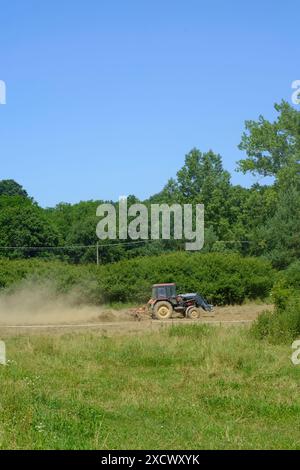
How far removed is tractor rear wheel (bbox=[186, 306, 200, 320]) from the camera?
33469mm

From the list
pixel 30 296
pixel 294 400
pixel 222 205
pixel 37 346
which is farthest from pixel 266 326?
pixel 222 205

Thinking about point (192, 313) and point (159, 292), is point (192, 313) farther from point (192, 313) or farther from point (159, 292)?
point (159, 292)

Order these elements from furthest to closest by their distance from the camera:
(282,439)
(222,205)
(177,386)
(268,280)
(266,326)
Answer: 1. (222,205)
2. (268,280)
3. (266,326)
4. (177,386)
5. (282,439)

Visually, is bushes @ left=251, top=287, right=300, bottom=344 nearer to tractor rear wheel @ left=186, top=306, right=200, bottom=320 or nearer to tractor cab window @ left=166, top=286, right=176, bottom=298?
tractor rear wheel @ left=186, top=306, right=200, bottom=320

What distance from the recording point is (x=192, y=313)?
33.5 meters

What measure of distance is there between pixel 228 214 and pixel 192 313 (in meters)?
36.9

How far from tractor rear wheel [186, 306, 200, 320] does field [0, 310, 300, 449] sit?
42.2 ft

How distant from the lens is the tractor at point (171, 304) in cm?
3350

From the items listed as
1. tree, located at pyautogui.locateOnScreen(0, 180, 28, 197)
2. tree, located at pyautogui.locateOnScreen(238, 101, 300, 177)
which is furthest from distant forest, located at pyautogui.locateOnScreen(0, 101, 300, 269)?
tree, located at pyautogui.locateOnScreen(0, 180, 28, 197)

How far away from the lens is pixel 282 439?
9508 millimetres

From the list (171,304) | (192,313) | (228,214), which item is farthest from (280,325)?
(228,214)

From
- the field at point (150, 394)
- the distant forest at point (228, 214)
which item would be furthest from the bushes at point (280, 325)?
the distant forest at point (228, 214)

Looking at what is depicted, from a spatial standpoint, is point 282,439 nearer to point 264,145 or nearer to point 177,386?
point 177,386

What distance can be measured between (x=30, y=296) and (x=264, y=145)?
115 ft
